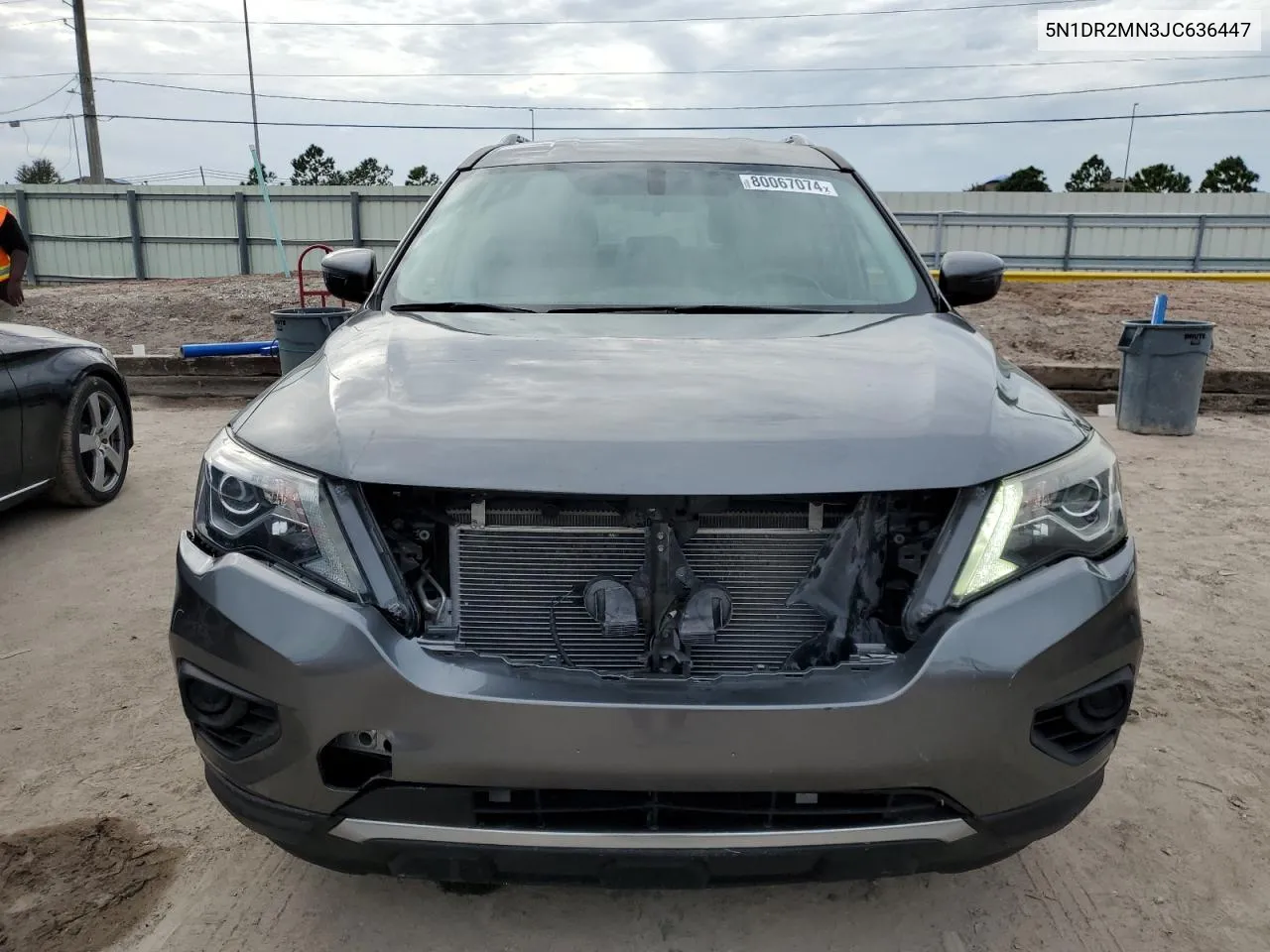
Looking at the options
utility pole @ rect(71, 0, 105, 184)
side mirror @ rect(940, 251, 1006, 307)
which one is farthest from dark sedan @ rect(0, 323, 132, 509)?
utility pole @ rect(71, 0, 105, 184)

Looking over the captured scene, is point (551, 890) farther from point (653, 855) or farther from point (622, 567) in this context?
point (622, 567)

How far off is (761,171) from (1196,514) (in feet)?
11.7

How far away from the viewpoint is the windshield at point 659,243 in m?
2.81

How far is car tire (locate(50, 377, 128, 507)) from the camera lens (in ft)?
16.8

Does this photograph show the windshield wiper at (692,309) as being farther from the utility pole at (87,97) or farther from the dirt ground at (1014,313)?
the utility pole at (87,97)

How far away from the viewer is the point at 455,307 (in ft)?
8.89

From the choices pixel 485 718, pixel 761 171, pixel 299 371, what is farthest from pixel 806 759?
pixel 761 171

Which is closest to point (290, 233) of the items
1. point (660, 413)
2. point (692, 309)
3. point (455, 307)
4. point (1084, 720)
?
point (455, 307)

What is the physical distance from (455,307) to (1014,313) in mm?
10554

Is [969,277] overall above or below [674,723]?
above

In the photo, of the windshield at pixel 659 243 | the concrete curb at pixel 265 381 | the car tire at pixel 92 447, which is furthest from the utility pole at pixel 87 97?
the windshield at pixel 659 243

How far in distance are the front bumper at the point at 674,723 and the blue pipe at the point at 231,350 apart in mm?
Answer: 7714

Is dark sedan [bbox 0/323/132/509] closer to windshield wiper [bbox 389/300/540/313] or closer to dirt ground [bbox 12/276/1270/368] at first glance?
windshield wiper [bbox 389/300/540/313]

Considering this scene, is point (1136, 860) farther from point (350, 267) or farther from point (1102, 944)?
point (350, 267)
